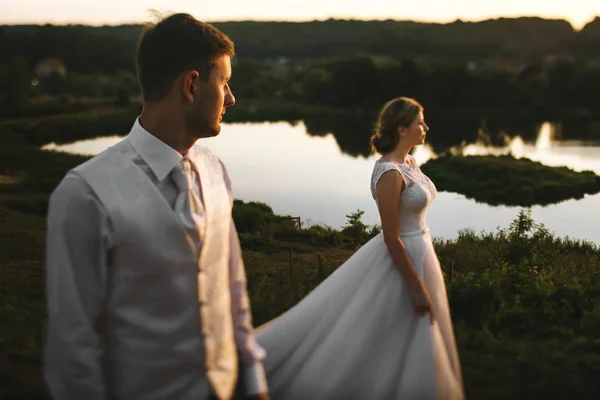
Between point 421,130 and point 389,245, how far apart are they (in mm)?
754

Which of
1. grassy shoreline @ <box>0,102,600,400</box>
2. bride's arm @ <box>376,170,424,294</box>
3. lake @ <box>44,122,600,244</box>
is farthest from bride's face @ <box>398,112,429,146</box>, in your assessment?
lake @ <box>44,122,600,244</box>

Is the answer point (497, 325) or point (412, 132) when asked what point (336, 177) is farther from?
point (412, 132)

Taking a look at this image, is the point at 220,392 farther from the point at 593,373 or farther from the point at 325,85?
the point at 325,85

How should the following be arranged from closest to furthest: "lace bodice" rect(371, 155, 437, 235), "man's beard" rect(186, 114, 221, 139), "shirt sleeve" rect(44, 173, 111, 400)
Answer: "shirt sleeve" rect(44, 173, 111, 400) → "man's beard" rect(186, 114, 221, 139) → "lace bodice" rect(371, 155, 437, 235)

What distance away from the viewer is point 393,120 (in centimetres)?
446

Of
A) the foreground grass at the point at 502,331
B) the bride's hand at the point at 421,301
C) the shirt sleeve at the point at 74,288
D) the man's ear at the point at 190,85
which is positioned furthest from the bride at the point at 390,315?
the shirt sleeve at the point at 74,288

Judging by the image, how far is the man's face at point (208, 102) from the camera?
200 cm

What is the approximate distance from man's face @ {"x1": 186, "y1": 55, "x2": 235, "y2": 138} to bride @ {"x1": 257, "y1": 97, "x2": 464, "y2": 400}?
2345 mm

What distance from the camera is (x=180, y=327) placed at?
189 cm

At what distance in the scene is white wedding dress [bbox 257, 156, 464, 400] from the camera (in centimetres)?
425

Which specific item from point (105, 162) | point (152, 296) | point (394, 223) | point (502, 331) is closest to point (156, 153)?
point (105, 162)

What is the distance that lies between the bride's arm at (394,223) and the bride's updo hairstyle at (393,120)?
0.80ft

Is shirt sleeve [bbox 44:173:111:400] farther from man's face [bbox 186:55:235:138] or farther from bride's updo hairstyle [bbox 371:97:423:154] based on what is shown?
bride's updo hairstyle [bbox 371:97:423:154]

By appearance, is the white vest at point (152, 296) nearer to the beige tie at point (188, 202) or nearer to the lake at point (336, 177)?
the beige tie at point (188, 202)
